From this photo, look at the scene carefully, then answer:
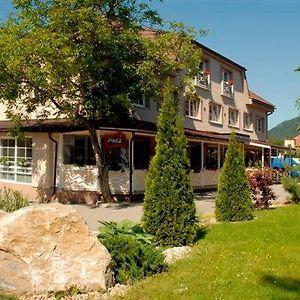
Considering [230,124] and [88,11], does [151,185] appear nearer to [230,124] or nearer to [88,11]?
[88,11]

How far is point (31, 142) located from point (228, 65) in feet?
56.5

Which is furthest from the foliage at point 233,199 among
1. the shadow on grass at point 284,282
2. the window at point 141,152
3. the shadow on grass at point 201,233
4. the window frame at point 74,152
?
the window at point 141,152

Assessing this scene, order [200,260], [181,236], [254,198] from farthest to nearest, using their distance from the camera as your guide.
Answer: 1. [254,198]
2. [181,236]
3. [200,260]

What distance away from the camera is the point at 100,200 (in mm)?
21484

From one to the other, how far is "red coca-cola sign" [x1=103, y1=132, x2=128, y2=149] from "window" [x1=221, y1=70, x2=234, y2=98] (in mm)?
15194

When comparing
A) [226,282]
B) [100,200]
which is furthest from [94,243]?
[100,200]

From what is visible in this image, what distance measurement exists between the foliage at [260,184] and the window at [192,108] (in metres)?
14.4

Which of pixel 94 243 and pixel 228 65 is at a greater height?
pixel 228 65

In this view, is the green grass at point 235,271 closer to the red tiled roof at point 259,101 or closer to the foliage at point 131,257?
the foliage at point 131,257

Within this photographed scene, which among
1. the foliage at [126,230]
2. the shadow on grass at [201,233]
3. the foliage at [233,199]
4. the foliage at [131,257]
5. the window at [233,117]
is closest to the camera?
the foliage at [131,257]

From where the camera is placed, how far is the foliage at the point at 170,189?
10.1 metres

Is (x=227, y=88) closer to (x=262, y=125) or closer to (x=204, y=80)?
(x=204, y=80)

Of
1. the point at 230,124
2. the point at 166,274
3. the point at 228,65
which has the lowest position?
the point at 166,274

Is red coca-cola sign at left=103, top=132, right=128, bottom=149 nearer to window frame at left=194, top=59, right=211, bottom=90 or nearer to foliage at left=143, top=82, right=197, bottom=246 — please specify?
foliage at left=143, top=82, right=197, bottom=246
